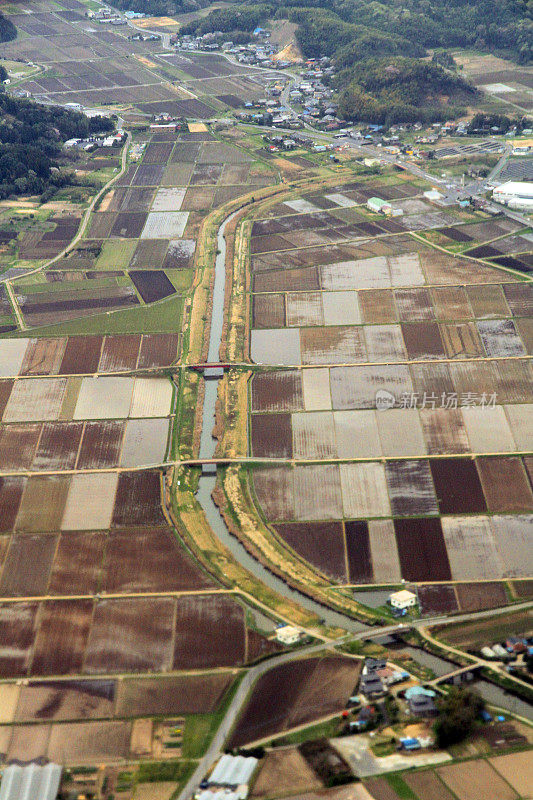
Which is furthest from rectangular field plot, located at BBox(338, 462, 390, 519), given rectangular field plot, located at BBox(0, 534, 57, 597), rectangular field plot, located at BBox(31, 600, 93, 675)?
rectangular field plot, located at BBox(0, 534, 57, 597)

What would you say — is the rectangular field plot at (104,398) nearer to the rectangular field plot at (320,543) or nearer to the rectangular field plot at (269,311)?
the rectangular field plot at (269,311)

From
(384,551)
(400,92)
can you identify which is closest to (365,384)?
(384,551)

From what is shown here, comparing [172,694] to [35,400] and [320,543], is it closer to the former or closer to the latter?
[320,543]

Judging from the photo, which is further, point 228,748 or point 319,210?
point 319,210

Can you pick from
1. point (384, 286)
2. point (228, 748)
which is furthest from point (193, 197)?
point (228, 748)

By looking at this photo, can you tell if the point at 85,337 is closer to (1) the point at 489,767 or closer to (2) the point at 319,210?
(2) the point at 319,210
